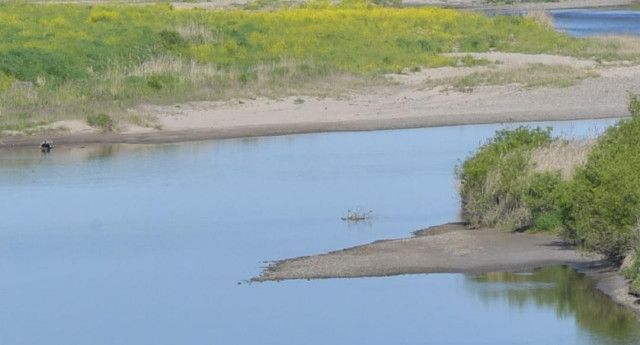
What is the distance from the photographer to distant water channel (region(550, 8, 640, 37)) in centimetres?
6104

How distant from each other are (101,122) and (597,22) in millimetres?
40763

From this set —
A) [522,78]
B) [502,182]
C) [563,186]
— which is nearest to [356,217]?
[502,182]

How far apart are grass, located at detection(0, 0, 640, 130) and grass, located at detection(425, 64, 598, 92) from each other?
205 centimetres

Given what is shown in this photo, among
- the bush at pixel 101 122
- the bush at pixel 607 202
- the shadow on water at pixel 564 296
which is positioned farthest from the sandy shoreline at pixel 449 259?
the bush at pixel 101 122

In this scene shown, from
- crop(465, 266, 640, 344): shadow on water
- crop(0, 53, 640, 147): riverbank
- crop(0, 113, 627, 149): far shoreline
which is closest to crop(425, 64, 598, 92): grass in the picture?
crop(0, 53, 640, 147): riverbank

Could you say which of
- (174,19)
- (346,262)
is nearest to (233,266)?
(346,262)

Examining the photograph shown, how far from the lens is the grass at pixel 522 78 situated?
40750mm

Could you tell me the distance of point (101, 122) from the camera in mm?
34875

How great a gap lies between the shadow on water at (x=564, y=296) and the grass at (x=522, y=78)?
70.2 ft

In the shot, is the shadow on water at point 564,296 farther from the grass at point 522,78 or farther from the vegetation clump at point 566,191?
the grass at point 522,78

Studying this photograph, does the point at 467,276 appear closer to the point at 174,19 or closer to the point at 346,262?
the point at 346,262

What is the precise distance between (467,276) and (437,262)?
0.87m

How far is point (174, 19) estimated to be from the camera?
168 ft

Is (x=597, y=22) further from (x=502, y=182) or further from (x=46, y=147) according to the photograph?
(x=502, y=182)
